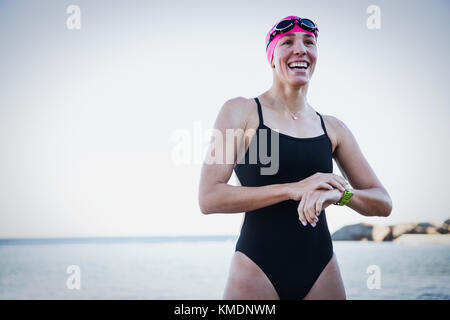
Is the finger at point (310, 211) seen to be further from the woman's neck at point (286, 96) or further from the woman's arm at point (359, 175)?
the woman's neck at point (286, 96)

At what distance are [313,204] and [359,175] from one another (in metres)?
0.72

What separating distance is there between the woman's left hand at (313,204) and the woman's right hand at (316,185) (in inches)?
0.9

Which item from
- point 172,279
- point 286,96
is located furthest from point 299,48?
point 172,279

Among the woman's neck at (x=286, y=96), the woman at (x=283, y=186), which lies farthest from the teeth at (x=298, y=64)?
the woman's neck at (x=286, y=96)

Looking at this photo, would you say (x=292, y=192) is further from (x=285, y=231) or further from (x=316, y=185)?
(x=285, y=231)

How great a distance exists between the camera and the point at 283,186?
5.34 ft

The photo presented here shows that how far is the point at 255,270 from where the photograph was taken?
1.81m

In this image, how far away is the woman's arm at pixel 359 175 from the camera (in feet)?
6.29

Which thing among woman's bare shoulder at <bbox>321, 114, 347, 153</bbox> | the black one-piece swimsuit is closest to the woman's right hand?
the black one-piece swimsuit

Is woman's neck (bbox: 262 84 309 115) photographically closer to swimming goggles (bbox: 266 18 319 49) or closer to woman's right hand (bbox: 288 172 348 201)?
swimming goggles (bbox: 266 18 319 49)

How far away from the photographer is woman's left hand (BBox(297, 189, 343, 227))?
57.7 inches

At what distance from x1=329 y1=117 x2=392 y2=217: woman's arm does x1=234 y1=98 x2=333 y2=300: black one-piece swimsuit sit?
0.23 metres
